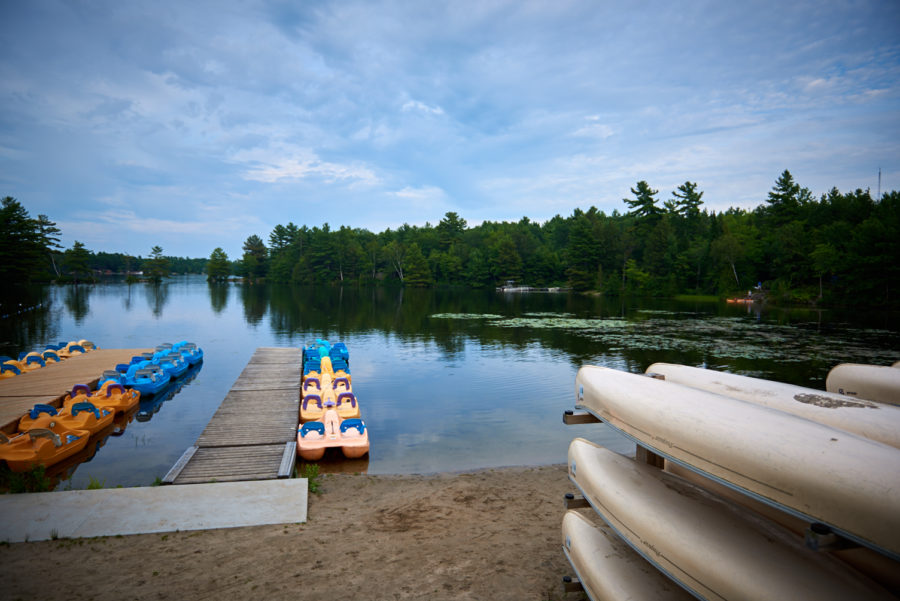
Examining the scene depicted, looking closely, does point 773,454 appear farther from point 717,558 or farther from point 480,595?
point 480,595

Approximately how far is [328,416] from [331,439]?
34.9 inches

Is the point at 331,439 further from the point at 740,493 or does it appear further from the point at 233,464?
the point at 740,493

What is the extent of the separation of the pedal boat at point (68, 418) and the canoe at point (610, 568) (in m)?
9.96

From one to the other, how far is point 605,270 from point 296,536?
85.8 meters

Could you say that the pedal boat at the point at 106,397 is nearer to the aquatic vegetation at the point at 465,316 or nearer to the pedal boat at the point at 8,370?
the pedal boat at the point at 8,370

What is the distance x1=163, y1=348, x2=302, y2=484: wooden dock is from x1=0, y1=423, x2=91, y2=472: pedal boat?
2173mm

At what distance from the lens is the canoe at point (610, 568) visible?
3332 mm

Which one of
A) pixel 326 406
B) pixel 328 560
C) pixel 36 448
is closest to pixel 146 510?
pixel 328 560

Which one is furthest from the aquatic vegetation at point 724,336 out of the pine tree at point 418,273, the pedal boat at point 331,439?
the pine tree at point 418,273

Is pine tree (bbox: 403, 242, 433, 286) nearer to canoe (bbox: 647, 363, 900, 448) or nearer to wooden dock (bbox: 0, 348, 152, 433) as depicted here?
wooden dock (bbox: 0, 348, 152, 433)

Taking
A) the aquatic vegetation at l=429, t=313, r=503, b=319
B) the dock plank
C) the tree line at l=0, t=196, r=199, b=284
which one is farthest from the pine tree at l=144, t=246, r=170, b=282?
the dock plank

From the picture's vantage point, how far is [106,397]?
11.4 metres

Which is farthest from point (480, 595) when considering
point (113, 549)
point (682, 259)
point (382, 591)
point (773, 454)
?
point (682, 259)

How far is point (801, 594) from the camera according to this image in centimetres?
241
